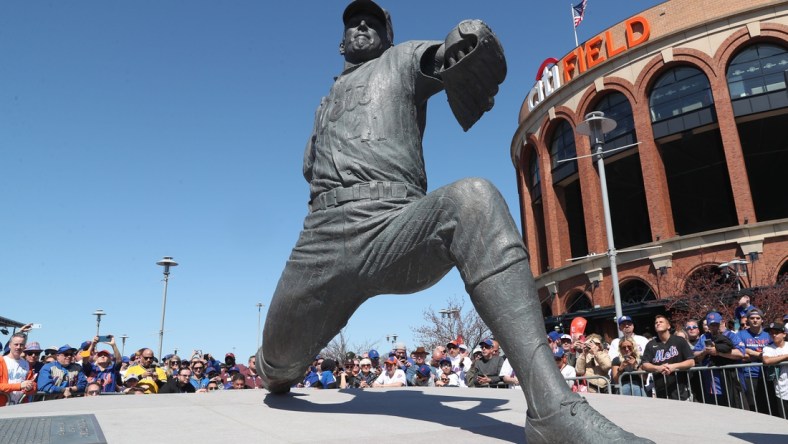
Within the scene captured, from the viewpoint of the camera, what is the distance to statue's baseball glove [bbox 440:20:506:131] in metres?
2.69

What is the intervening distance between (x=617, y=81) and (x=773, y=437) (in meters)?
24.8

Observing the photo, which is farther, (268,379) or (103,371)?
(103,371)

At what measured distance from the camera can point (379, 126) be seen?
3102mm

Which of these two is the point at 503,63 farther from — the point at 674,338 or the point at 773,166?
the point at 773,166

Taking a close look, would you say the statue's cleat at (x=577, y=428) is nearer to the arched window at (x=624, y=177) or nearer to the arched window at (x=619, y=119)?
the arched window at (x=624, y=177)

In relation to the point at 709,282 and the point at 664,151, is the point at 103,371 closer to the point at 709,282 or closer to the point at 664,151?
the point at 709,282

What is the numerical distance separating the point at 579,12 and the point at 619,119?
229 inches

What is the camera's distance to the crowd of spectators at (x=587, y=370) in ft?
21.4

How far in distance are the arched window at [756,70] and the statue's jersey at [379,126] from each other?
922 inches

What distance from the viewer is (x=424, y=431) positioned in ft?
8.93

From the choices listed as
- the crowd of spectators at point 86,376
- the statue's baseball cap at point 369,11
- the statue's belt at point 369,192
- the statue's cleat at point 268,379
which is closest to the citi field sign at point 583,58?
the crowd of spectators at point 86,376

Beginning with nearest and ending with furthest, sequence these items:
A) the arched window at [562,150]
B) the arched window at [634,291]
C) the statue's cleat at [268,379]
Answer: the statue's cleat at [268,379], the arched window at [634,291], the arched window at [562,150]

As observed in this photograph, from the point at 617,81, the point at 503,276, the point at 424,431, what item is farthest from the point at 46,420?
the point at 617,81

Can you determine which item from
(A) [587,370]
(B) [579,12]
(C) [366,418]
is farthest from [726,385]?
(B) [579,12]
